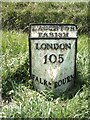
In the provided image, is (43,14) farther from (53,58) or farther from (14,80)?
(53,58)

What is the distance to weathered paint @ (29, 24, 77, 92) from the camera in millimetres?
3678

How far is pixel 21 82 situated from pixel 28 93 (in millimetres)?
245

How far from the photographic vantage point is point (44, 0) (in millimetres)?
5828

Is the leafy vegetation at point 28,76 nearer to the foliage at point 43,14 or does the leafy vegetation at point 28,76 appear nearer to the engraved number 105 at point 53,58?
the foliage at point 43,14

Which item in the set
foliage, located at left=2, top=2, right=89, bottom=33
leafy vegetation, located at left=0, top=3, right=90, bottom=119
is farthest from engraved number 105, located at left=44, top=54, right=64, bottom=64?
foliage, located at left=2, top=2, right=89, bottom=33

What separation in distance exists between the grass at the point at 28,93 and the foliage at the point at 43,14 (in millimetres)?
1021

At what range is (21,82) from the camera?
3938mm

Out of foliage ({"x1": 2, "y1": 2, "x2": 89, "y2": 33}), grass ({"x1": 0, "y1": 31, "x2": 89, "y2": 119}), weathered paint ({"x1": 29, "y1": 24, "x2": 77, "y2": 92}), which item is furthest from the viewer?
foliage ({"x1": 2, "y1": 2, "x2": 89, "y2": 33})

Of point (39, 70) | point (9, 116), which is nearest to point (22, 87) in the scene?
point (39, 70)

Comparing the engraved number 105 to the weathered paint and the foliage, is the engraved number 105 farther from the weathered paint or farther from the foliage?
the foliage

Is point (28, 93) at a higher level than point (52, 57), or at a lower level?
lower

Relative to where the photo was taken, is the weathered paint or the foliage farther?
the foliage

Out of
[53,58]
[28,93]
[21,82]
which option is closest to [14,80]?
[21,82]

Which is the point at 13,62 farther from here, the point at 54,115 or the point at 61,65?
the point at 54,115
